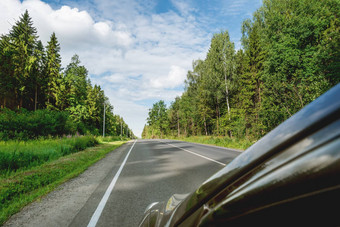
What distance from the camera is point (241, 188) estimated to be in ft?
1.77

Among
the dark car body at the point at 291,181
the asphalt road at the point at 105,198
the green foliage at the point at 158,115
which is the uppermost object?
the green foliage at the point at 158,115

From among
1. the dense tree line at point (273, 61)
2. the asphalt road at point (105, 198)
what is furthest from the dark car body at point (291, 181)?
the dense tree line at point (273, 61)

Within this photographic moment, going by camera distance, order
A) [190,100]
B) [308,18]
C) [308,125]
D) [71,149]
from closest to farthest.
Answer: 1. [308,125]
2. [71,149]
3. [308,18]
4. [190,100]

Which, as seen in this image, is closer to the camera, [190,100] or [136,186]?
[136,186]

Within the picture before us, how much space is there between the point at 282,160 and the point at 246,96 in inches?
1168

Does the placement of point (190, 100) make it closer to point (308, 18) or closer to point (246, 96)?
point (246, 96)

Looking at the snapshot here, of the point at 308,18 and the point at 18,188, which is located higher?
the point at 308,18

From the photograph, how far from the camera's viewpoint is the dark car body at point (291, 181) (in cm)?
36

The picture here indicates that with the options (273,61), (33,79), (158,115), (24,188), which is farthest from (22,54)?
(158,115)

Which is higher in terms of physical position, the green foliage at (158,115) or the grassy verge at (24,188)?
the green foliage at (158,115)

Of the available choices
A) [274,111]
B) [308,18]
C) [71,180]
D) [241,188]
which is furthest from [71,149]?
[308,18]

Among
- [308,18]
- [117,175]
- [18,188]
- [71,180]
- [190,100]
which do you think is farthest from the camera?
[190,100]

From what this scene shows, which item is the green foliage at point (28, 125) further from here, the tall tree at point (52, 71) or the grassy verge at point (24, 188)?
the tall tree at point (52, 71)

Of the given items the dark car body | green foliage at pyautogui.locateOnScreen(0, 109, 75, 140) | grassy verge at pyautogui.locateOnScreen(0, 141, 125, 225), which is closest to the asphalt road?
grassy verge at pyautogui.locateOnScreen(0, 141, 125, 225)
